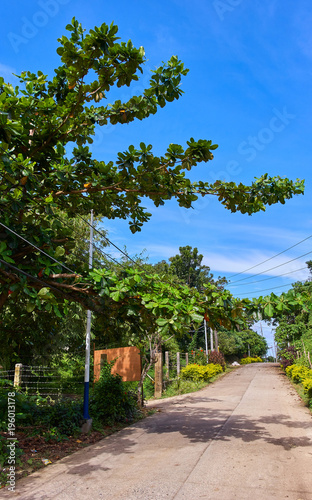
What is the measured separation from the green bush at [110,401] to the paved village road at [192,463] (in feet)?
1.72

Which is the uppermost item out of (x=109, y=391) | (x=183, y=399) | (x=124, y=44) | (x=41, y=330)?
(x=124, y=44)

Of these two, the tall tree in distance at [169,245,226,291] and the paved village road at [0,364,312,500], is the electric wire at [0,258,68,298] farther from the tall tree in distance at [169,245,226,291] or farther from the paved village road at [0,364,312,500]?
the tall tree in distance at [169,245,226,291]

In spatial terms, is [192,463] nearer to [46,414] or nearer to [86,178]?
[46,414]

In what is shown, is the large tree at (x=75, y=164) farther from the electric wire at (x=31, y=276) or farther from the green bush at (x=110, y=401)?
the green bush at (x=110, y=401)

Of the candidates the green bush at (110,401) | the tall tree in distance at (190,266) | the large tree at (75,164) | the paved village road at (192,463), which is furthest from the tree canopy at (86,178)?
the tall tree in distance at (190,266)

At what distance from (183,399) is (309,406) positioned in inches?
197

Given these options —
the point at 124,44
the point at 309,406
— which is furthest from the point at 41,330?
the point at 309,406

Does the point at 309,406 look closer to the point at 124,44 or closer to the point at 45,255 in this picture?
the point at 45,255

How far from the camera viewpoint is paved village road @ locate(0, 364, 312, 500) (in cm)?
496

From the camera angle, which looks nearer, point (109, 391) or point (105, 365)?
point (109, 391)

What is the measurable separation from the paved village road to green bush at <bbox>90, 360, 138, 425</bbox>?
526 mm

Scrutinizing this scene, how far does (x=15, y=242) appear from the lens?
5695mm

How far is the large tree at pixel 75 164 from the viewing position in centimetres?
557

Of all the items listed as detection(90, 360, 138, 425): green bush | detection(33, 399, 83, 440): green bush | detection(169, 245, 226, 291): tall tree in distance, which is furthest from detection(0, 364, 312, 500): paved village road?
detection(169, 245, 226, 291): tall tree in distance
